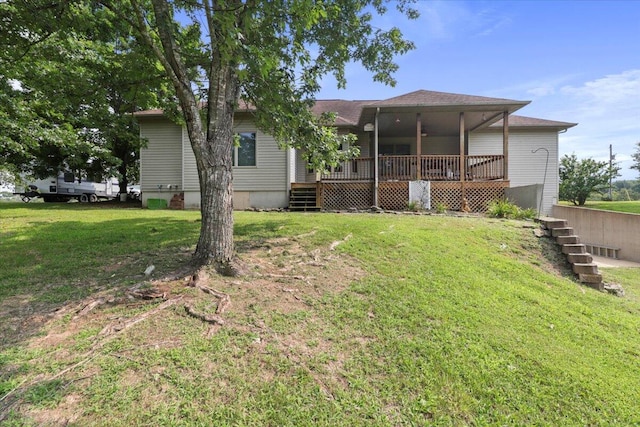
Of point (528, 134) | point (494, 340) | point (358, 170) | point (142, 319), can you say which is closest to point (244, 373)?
point (142, 319)

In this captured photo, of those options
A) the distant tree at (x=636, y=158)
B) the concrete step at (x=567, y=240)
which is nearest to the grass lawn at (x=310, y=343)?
the concrete step at (x=567, y=240)

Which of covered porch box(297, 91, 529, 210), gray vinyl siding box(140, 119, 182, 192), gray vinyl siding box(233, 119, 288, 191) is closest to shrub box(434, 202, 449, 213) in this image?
covered porch box(297, 91, 529, 210)

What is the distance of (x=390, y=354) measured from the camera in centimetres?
282

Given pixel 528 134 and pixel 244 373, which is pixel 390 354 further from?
pixel 528 134

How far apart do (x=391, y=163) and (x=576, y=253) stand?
7132 millimetres

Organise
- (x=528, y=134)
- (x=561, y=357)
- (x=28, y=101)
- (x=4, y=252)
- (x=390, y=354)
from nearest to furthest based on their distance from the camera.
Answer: (x=390, y=354), (x=561, y=357), (x=4, y=252), (x=28, y=101), (x=528, y=134)

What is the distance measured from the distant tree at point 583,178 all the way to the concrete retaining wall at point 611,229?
30.8ft

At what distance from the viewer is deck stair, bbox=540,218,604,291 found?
5.99 m

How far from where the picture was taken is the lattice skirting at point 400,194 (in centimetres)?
1146

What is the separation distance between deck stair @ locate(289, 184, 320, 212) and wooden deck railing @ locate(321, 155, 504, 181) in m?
0.72

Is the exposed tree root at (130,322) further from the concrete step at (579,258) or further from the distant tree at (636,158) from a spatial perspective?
the distant tree at (636,158)

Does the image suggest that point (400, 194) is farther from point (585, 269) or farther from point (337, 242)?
point (337, 242)

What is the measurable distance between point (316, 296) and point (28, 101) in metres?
11.5

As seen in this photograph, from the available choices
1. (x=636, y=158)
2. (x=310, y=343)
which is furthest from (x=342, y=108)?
(x=636, y=158)
